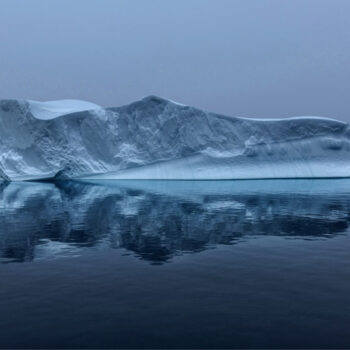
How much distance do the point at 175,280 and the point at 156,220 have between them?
240 inches

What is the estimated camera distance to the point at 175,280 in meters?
6.93

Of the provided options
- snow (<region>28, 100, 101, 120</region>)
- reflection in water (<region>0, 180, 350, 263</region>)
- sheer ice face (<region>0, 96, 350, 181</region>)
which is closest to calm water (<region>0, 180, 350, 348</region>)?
reflection in water (<region>0, 180, 350, 263</region>)

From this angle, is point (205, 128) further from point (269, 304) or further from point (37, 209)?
point (269, 304)

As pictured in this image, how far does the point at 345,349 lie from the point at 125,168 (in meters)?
24.8

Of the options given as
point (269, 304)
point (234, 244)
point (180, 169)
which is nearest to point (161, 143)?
point (180, 169)

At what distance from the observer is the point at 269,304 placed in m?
5.75

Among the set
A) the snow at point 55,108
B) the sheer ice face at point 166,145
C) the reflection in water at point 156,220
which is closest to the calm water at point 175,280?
the reflection in water at point 156,220

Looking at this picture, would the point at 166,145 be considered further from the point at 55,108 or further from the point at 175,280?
the point at 175,280

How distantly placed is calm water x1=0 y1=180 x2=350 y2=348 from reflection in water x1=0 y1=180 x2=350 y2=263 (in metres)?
0.06

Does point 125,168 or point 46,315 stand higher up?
point 125,168

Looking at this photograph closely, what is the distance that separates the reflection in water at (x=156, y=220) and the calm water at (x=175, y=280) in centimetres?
6

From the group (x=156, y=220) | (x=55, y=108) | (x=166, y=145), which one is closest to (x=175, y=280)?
(x=156, y=220)

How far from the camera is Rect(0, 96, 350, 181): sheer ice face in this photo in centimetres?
2820

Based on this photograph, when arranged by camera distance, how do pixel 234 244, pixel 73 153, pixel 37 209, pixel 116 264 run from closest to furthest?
pixel 116 264, pixel 234 244, pixel 37 209, pixel 73 153
